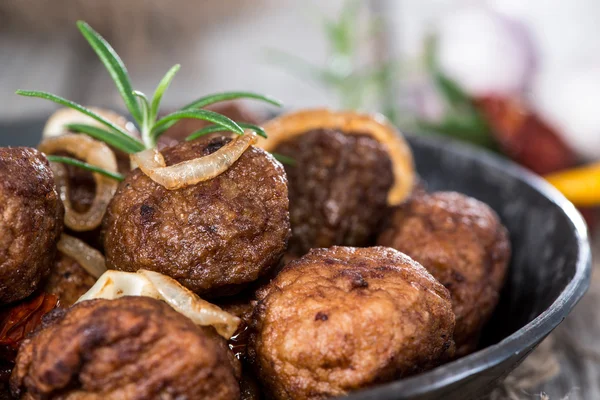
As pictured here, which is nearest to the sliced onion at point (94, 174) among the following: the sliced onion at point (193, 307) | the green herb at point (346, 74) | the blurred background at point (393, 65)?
the sliced onion at point (193, 307)

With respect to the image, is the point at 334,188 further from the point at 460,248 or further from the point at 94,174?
the point at 94,174

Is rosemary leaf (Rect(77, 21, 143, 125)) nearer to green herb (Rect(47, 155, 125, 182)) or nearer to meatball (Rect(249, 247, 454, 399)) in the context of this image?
green herb (Rect(47, 155, 125, 182))

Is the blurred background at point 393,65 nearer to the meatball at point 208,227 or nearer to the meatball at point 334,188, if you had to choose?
the meatball at point 334,188

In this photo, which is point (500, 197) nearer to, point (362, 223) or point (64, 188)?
point (362, 223)

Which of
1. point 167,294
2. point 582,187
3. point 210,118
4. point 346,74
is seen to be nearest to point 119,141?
point 210,118

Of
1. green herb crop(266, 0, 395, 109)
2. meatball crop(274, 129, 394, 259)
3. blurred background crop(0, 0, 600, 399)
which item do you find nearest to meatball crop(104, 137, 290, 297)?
meatball crop(274, 129, 394, 259)

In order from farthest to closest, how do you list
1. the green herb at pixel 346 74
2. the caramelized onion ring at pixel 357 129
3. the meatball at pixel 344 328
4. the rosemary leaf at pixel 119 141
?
the green herb at pixel 346 74 → the caramelized onion ring at pixel 357 129 → the rosemary leaf at pixel 119 141 → the meatball at pixel 344 328
